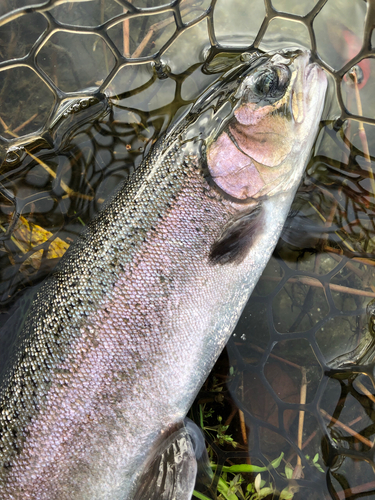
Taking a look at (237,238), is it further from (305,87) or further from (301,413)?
(301,413)

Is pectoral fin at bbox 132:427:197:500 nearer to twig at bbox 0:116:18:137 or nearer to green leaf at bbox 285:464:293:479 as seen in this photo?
green leaf at bbox 285:464:293:479

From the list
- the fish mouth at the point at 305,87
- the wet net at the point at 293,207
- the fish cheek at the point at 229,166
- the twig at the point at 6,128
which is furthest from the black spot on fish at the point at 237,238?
the twig at the point at 6,128

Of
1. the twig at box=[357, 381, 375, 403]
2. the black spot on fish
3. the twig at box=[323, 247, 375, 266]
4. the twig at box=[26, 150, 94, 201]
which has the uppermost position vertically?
the twig at box=[26, 150, 94, 201]

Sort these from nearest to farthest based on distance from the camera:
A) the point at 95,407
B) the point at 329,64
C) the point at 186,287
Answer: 1. the point at 95,407
2. the point at 186,287
3. the point at 329,64

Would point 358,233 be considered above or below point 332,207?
below

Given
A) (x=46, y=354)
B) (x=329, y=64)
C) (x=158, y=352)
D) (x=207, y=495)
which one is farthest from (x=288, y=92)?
(x=207, y=495)

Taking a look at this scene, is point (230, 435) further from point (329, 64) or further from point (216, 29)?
point (216, 29)

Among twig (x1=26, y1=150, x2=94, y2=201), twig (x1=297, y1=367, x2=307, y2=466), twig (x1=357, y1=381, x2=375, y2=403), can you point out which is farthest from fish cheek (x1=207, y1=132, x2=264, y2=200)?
twig (x1=357, y1=381, x2=375, y2=403)

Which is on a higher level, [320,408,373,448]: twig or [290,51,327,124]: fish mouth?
[290,51,327,124]: fish mouth
